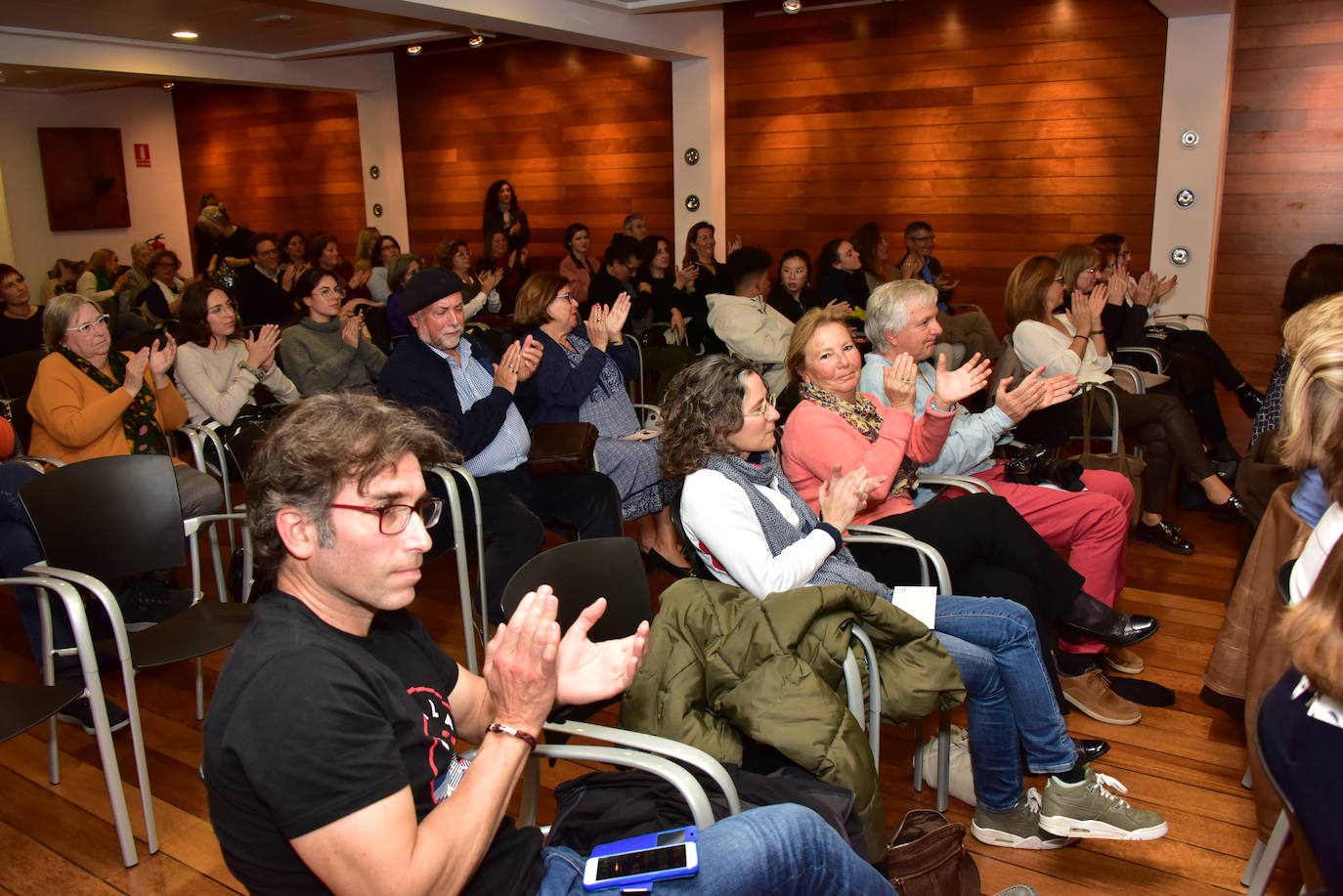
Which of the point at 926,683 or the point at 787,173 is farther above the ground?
the point at 787,173

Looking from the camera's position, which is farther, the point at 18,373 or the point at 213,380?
the point at 18,373

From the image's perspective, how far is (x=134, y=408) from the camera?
3.54 m

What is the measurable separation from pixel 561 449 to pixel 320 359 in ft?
6.07

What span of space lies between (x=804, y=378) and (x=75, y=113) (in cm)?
1112

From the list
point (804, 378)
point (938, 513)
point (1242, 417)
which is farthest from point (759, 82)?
point (938, 513)

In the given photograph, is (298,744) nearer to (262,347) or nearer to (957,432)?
(957,432)

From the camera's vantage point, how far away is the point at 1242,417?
6555 mm

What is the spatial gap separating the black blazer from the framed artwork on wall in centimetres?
982

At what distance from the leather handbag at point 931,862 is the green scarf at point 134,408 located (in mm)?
2845

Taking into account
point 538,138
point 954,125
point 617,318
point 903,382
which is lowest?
point 903,382

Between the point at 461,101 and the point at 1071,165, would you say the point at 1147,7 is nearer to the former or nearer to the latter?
the point at 1071,165

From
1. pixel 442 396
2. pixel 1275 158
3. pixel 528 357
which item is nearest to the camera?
pixel 442 396

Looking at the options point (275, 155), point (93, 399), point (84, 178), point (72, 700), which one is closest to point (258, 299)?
point (93, 399)

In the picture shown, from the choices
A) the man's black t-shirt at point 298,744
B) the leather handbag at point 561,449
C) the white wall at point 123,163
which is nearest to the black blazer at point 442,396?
the leather handbag at point 561,449
